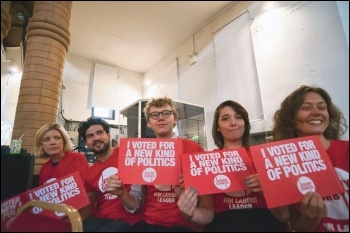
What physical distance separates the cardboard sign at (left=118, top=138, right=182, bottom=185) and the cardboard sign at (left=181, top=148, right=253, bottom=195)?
77 millimetres

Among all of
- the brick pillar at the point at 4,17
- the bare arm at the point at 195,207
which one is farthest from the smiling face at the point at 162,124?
the brick pillar at the point at 4,17

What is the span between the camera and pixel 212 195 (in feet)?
3.58

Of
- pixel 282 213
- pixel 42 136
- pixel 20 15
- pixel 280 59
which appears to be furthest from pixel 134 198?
pixel 280 59

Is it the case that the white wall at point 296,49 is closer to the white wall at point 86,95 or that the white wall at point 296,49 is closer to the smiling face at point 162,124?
the smiling face at point 162,124

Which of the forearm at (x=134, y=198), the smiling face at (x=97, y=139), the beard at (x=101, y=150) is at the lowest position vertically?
the forearm at (x=134, y=198)

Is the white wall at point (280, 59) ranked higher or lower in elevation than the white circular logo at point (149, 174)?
higher

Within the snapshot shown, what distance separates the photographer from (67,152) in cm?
162

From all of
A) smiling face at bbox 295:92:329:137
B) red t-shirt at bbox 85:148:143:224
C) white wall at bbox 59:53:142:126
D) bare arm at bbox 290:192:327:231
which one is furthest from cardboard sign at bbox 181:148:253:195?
white wall at bbox 59:53:142:126

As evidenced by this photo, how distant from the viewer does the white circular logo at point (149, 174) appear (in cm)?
101

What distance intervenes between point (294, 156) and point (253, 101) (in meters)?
2.07

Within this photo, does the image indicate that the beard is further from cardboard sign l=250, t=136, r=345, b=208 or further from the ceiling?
cardboard sign l=250, t=136, r=345, b=208

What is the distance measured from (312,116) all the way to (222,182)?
59 centimetres

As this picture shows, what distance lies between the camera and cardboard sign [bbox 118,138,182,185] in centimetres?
101

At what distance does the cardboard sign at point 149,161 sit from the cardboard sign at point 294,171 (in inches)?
15.4
